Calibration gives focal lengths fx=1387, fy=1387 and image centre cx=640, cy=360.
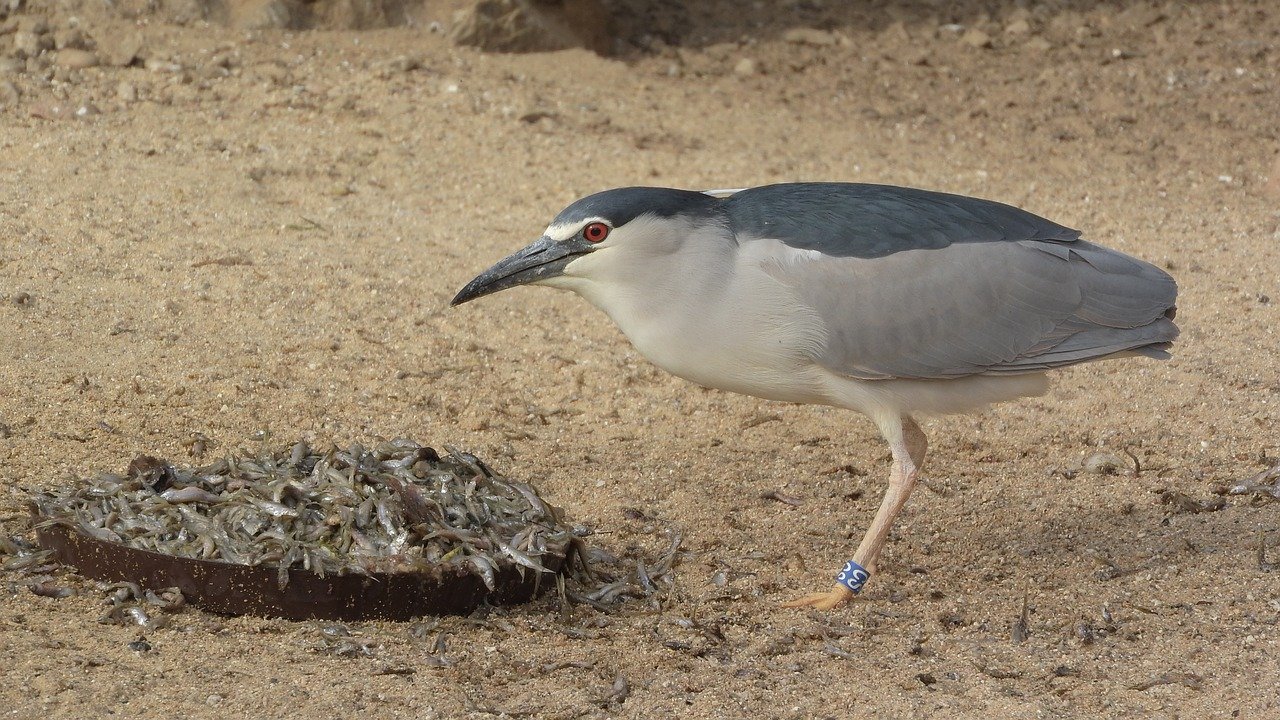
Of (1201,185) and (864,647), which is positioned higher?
(1201,185)

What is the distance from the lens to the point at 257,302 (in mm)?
6793

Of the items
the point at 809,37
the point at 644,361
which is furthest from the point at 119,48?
the point at 809,37

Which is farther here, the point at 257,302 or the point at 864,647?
the point at 257,302

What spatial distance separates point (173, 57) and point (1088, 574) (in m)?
7.14

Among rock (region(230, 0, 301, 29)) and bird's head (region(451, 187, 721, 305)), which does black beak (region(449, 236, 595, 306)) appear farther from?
rock (region(230, 0, 301, 29))

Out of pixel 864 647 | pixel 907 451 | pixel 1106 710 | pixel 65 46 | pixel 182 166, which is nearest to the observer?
pixel 1106 710

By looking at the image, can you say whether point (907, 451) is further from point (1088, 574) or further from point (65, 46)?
point (65, 46)

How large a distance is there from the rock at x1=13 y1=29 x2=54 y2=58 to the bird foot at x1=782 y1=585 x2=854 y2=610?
6877 mm

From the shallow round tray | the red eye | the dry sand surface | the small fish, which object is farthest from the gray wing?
the small fish

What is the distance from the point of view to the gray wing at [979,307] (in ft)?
15.7

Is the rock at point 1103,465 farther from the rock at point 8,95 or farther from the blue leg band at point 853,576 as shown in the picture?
the rock at point 8,95

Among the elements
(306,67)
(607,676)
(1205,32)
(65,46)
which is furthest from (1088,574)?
(1205,32)

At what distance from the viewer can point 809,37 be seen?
11633 mm

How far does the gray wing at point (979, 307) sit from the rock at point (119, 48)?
20.7 feet
